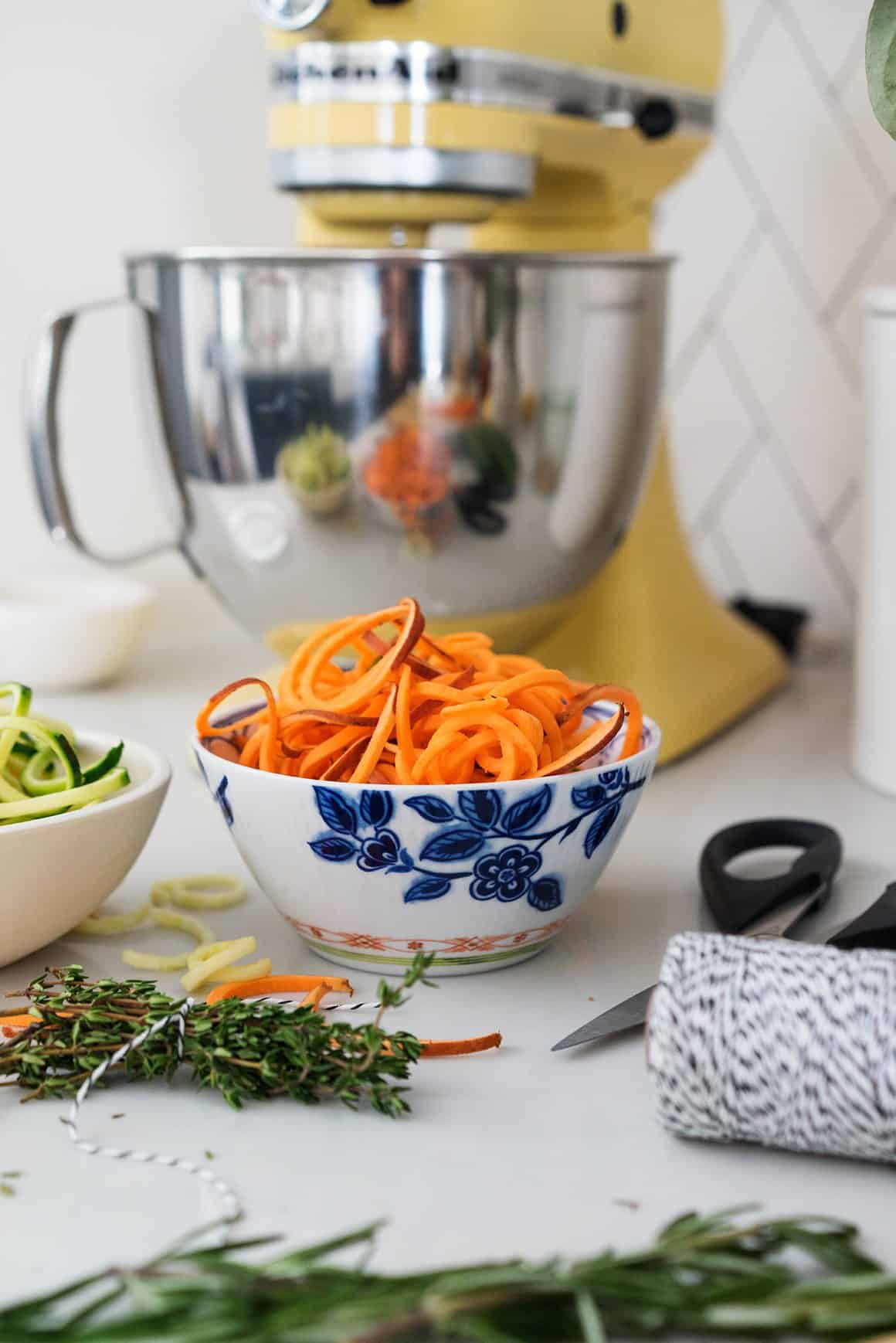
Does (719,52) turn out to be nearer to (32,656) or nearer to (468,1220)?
(32,656)

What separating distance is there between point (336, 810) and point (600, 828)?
12 centimetres

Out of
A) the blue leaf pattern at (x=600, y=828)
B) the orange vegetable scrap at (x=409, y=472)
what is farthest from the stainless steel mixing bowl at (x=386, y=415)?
the blue leaf pattern at (x=600, y=828)

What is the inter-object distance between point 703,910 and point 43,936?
32 centimetres

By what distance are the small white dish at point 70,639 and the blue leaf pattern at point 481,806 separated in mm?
645

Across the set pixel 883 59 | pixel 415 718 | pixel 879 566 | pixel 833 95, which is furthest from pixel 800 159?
pixel 415 718

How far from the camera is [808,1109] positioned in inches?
19.3

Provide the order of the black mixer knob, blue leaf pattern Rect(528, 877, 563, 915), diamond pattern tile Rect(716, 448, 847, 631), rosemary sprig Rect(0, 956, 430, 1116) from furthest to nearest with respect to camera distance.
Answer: diamond pattern tile Rect(716, 448, 847, 631), the black mixer knob, blue leaf pattern Rect(528, 877, 563, 915), rosemary sprig Rect(0, 956, 430, 1116)

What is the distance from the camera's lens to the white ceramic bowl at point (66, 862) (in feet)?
2.00

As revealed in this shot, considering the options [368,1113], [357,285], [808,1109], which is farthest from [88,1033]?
[357,285]

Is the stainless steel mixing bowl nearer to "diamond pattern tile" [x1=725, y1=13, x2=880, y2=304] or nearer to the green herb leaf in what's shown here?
the green herb leaf

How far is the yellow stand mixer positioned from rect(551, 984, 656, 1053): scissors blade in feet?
1.36

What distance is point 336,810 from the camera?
0.61m

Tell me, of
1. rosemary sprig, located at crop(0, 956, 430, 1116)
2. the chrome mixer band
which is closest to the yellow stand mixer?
the chrome mixer band

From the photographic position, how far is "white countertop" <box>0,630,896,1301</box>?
48 cm
